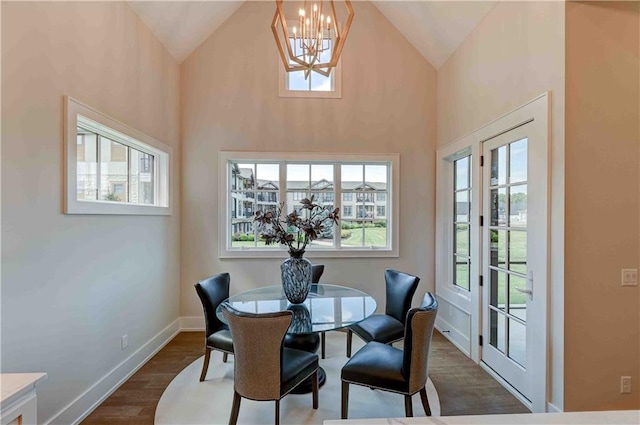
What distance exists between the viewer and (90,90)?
2461mm

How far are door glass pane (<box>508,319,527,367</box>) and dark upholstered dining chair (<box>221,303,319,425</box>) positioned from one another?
1.91 metres

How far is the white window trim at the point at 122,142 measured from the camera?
2.20 meters

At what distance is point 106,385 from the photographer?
2.61m

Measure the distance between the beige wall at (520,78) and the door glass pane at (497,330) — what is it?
2.06ft

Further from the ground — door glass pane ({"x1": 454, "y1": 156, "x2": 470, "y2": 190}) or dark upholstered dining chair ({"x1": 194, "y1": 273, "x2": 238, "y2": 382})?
door glass pane ({"x1": 454, "y1": 156, "x2": 470, "y2": 190})

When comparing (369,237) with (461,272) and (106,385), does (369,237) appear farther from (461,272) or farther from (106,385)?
(106,385)

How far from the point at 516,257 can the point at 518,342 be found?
713 millimetres

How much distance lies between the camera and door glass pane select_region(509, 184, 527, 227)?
2.56 metres

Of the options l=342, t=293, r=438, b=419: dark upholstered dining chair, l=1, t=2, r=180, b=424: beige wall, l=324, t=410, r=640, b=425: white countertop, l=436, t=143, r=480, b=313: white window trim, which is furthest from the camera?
l=436, t=143, r=480, b=313: white window trim

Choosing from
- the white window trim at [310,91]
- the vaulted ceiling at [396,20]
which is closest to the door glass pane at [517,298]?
the vaulted ceiling at [396,20]

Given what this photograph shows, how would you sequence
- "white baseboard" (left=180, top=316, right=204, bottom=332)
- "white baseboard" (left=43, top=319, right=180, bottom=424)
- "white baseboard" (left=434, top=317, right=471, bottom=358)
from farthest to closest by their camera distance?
1. "white baseboard" (left=180, top=316, right=204, bottom=332)
2. "white baseboard" (left=434, top=317, right=471, bottom=358)
3. "white baseboard" (left=43, top=319, right=180, bottom=424)

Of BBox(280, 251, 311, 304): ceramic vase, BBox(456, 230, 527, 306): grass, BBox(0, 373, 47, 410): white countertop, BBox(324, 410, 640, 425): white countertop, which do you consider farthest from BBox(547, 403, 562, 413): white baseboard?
BBox(0, 373, 47, 410): white countertop

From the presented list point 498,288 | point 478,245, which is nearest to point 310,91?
point 478,245

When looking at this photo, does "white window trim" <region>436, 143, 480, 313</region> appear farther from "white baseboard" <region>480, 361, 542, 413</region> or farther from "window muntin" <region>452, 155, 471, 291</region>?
"white baseboard" <region>480, 361, 542, 413</region>
